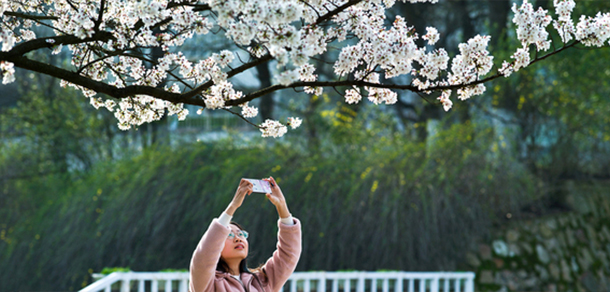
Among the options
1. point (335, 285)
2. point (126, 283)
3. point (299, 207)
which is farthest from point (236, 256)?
point (299, 207)

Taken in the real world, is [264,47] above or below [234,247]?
above

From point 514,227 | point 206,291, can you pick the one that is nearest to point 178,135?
point 514,227

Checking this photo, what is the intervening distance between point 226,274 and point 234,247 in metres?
0.10

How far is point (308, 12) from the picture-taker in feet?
5.07

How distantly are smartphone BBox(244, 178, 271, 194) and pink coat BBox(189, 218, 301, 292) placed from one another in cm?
17

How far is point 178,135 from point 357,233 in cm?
201

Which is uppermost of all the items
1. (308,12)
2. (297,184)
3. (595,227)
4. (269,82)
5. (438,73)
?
(269,82)

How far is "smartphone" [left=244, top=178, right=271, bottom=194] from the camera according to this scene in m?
1.84

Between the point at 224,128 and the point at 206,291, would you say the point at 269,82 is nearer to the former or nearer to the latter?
the point at 224,128

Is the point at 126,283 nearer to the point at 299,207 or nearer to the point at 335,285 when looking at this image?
the point at 335,285

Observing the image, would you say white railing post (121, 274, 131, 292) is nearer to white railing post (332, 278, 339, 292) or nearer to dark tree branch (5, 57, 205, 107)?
white railing post (332, 278, 339, 292)

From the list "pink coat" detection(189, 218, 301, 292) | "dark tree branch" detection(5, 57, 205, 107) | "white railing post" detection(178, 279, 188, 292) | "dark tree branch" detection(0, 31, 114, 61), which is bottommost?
"white railing post" detection(178, 279, 188, 292)

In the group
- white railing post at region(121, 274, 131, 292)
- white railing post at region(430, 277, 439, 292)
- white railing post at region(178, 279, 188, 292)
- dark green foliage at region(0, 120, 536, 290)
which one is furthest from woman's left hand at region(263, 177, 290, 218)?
dark green foliage at region(0, 120, 536, 290)

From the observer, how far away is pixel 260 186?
188 centimetres
